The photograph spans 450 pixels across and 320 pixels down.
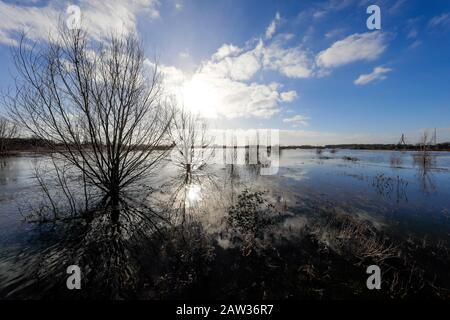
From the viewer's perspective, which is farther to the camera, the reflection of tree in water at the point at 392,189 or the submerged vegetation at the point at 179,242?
the reflection of tree in water at the point at 392,189

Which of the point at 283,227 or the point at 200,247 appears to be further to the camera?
the point at 283,227

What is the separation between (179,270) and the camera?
3553mm

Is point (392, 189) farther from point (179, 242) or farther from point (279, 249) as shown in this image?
point (179, 242)

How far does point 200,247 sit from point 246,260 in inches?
47.4

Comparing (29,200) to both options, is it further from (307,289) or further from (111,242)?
(307,289)

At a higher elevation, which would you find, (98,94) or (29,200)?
(98,94)

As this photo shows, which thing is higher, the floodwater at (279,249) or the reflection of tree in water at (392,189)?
the reflection of tree in water at (392,189)

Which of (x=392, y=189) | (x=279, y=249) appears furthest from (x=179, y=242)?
(x=392, y=189)

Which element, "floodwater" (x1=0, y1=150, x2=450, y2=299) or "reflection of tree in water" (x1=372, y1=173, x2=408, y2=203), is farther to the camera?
"reflection of tree in water" (x1=372, y1=173, x2=408, y2=203)

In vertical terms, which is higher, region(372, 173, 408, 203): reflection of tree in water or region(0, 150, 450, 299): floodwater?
region(372, 173, 408, 203): reflection of tree in water
